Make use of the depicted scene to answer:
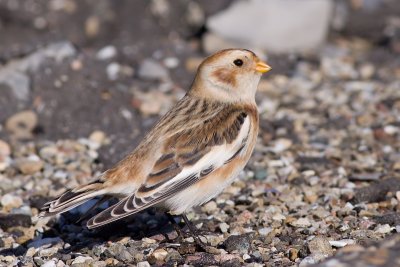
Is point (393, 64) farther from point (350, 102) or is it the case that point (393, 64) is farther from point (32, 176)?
point (32, 176)

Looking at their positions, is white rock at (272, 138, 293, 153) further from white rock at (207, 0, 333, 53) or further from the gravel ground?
white rock at (207, 0, 333, 53)

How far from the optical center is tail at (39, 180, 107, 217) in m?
4.66

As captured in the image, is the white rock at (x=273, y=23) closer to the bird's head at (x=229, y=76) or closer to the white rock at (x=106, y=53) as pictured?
the white rock at (x=106, y=53)

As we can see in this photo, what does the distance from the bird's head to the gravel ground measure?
30.4 inches

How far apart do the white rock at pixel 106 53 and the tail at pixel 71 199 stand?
12.3ft

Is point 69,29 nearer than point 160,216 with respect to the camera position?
No

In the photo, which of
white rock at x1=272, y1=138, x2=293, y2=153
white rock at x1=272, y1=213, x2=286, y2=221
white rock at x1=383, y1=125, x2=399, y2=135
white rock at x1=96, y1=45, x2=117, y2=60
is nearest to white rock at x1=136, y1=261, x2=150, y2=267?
white rock at x1=272, y1=213, x2=286, y2=221

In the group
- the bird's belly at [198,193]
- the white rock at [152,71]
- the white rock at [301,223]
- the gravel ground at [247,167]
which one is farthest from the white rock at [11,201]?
the white rock at [152,71]

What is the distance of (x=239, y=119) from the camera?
5.25 metres

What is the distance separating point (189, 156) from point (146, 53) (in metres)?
3.95

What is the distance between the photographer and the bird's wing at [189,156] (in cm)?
473

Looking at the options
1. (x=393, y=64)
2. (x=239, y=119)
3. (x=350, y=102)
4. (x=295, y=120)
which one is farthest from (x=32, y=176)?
(x=393, y=64)

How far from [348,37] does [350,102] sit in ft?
6.34

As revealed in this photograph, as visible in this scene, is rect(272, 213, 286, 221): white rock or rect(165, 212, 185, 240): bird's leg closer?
rect(165, 212, 185, 240): bird's leg
